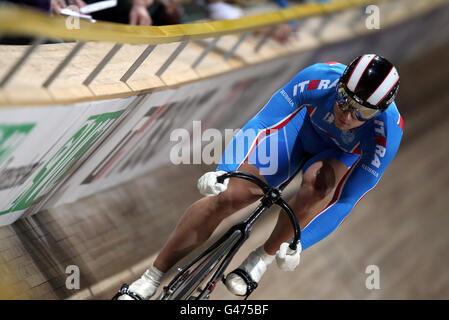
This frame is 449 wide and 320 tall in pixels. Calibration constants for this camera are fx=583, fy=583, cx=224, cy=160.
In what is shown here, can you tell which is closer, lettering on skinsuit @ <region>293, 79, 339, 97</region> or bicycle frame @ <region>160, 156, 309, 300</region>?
bicycle frame @ <region>160, 156, 309, 300</region>

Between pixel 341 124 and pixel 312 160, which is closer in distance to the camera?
pixel 341 124

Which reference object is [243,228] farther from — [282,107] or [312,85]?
[312,85]

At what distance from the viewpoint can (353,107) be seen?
2996mm

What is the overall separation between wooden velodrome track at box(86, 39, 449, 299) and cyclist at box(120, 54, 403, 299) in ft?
2.43

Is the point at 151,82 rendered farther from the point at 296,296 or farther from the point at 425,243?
the point at 425,243

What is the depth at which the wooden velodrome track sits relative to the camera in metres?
4.71

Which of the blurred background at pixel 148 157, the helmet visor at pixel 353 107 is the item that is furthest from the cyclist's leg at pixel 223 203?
the blurred background at pixel 148 157

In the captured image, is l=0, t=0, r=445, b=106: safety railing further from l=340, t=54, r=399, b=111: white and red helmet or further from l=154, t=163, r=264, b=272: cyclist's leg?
l=340, t=54, r=399, b=111: white and red helmet

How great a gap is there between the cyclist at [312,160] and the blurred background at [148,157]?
772mm

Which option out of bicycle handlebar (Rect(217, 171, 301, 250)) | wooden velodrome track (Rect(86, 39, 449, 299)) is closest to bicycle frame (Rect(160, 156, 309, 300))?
bicycle handlebar (Rect(217, 171, 301, 250))

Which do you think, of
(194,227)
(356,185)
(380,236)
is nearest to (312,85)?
(356,185)

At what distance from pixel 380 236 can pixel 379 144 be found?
289 centimetres
